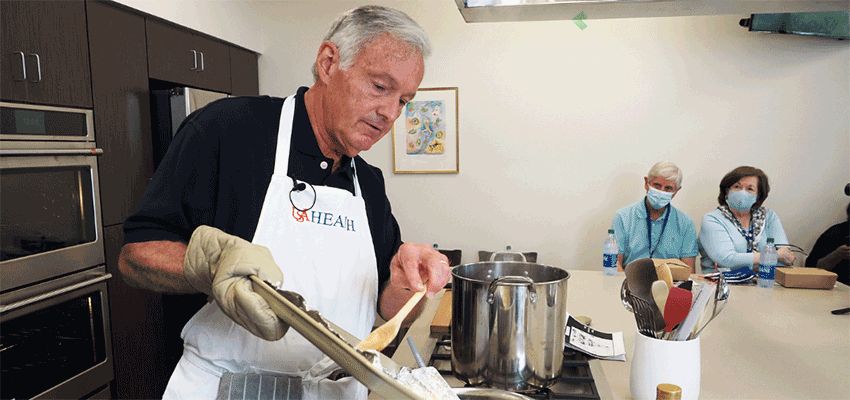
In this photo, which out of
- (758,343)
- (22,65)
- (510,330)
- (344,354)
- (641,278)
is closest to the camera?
(344,354)

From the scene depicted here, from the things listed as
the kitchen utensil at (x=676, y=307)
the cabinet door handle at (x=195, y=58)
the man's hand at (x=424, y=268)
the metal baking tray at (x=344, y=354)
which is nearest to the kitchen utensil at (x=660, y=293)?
the kitchen utensil at (x=676, y=307)

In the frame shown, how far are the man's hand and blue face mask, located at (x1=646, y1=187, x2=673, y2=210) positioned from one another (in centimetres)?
239

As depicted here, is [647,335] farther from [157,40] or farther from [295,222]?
[157,40]

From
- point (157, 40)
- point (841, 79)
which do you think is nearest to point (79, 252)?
point (157, 40)

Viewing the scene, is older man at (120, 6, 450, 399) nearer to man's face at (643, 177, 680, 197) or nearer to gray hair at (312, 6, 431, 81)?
gray hair at (312, 6, 431, 81)

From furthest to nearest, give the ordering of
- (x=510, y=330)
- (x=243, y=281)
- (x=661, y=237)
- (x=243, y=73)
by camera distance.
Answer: (x=243, y=73)
(x=661, y=237)
(x=510, y=330)
(x=243, y=281)

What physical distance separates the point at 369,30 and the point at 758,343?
134 centimetres

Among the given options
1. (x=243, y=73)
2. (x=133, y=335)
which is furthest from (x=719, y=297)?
(x=243, y=73)

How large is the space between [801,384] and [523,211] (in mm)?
2526

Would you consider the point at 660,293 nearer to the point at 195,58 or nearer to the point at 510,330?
the point at 510,330

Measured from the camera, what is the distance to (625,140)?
136 inches

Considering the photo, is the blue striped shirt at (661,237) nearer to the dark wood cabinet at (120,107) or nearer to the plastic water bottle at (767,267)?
the plastic water bottle at (767,267)

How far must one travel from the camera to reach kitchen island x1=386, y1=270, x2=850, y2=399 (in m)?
1.09

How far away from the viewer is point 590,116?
136 inches
